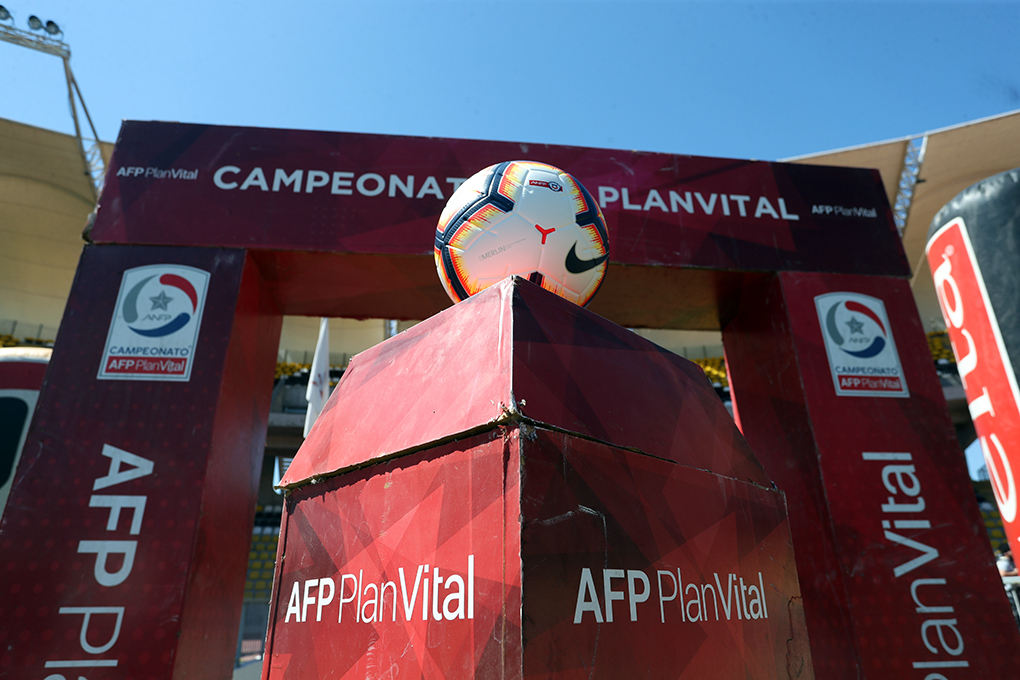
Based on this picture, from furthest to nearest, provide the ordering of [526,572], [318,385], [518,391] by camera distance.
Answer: [318,385], [518,391], [526,572]

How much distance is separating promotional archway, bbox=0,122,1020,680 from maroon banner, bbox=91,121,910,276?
2 centimetres

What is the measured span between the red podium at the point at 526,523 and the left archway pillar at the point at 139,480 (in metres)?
2.03

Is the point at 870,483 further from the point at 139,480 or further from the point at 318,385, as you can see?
the point at 318,385

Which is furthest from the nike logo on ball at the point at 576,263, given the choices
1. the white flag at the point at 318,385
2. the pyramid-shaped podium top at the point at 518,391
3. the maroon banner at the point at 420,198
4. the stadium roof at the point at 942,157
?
the stadium roof at the point at 942,157

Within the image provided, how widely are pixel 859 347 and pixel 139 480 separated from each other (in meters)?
5.31

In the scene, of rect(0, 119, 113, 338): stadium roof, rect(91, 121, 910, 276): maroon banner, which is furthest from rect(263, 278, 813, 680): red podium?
rect(0, 119, 113, 338): stadium roof

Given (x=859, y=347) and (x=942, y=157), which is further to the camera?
(x=942, y=157)

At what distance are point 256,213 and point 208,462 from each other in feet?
6.45

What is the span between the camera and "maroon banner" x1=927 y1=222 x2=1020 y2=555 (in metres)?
2.52

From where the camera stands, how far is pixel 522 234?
2.70 meters

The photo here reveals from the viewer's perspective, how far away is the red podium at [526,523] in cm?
168

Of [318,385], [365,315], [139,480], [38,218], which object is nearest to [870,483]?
[365,315]

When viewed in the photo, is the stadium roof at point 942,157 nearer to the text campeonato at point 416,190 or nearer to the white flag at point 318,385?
the text campeonato at point 416,190

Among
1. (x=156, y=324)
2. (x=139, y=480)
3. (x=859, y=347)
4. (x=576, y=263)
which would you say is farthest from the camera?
(x=859, y=347)
